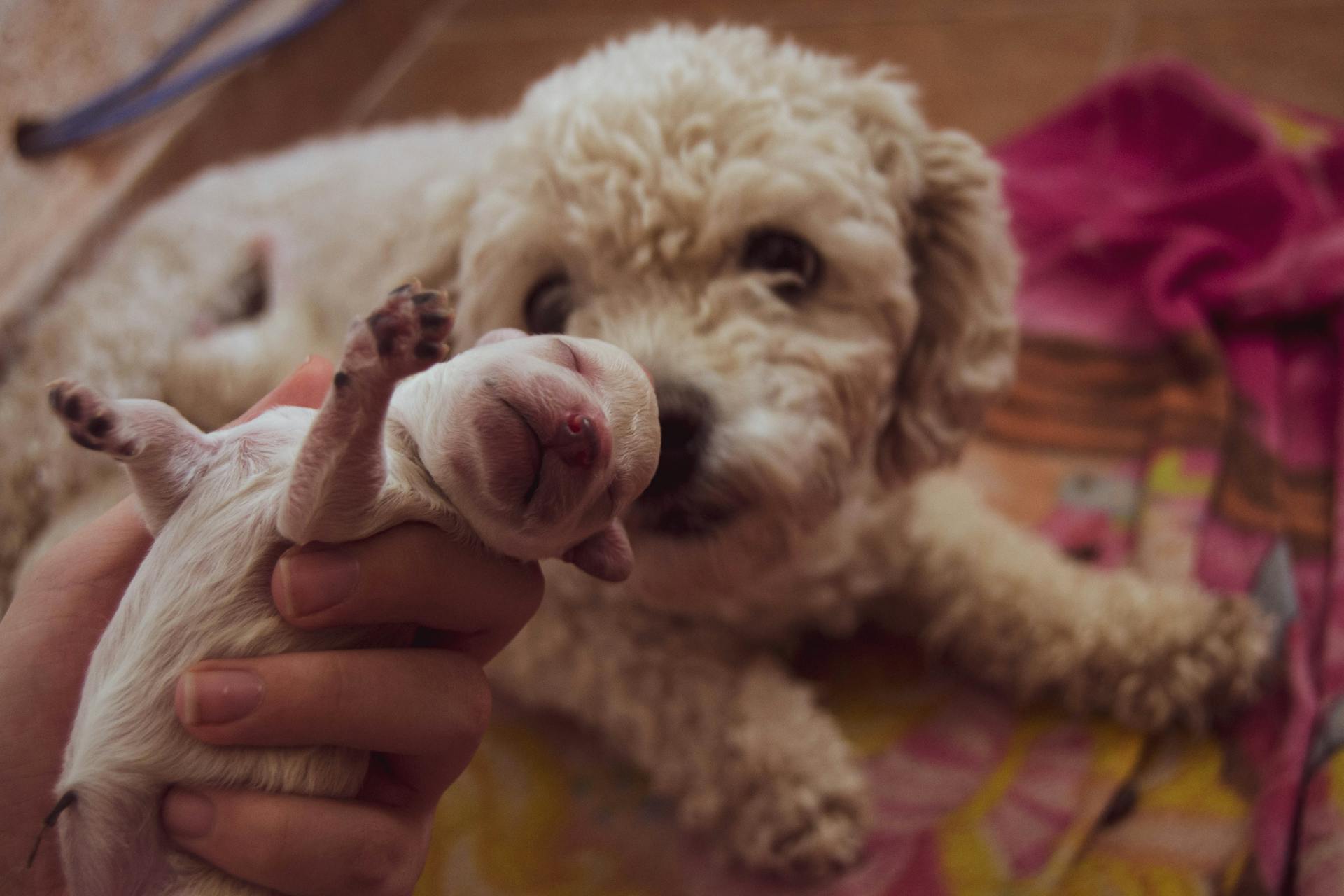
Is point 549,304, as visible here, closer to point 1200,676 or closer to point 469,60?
point 1200,676

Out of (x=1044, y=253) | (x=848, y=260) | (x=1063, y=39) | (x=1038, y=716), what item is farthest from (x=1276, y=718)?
(x=1063, y=39)

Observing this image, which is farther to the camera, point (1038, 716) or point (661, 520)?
point (1038, 716)

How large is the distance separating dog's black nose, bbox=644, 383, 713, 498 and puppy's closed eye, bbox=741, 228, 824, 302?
16 cm

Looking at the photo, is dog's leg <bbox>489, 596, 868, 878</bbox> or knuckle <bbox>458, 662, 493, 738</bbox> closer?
knuckle <bbox>458, 662, 493, 738</bbox>

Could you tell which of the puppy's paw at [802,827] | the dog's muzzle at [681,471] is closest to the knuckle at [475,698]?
the dog's muzzle at [681,471]

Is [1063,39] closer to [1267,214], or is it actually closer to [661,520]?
[1267,214]

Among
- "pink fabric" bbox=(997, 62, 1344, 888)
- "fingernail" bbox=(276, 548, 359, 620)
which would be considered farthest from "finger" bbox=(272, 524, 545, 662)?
"pink fabric" bbox=(997, 62, 1344, 888)

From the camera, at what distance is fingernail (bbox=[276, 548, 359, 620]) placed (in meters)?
0.35

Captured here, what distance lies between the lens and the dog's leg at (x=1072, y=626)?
991 millimetres

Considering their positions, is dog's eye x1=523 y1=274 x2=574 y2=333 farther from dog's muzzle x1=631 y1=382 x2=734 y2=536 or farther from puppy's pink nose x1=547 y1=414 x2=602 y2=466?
A: puppy's pink nose x1=547 y1=414 x2=602 y2=466

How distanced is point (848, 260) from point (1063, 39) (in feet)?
4.29

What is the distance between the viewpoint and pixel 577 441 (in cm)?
32

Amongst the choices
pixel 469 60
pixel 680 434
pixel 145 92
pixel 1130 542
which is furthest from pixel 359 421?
pixel 469 60

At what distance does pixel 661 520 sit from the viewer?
0.71 m
